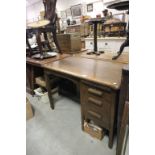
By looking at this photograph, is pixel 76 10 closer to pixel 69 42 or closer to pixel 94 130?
pixel 69 42

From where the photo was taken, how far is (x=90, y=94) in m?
1.17

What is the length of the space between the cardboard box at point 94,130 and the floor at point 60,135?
4cm

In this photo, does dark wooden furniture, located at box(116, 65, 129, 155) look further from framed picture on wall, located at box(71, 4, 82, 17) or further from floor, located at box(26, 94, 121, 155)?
framed picture on wall, located at box(71, 4, 82, 17)

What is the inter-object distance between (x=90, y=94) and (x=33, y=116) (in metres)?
1.05

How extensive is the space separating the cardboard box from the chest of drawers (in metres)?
0.13

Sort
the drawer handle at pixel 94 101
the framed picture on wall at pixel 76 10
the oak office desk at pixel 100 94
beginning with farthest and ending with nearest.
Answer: the framed picture on wall at pixel 76 10, the drawer handle at pixel 94 101, the oak office desk at pixel 100 94

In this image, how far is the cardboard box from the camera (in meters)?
1.34

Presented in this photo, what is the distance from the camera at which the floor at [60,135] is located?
1293 mm

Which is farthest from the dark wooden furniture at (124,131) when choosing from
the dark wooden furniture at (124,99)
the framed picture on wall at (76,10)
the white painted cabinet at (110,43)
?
the framed picture on wall at (76,10)

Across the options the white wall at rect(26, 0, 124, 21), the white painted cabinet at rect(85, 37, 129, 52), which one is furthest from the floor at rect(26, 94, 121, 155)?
the white wall at rect(26, 0, 124, 21)

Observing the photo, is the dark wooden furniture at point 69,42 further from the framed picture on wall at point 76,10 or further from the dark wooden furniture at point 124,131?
the framed picture on wall at point 76,10
